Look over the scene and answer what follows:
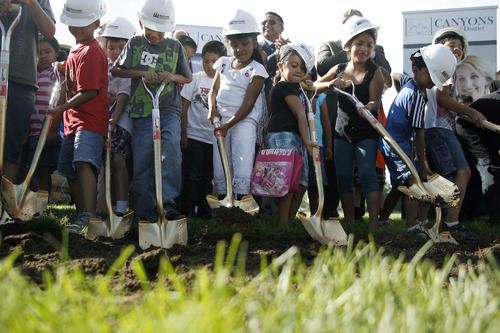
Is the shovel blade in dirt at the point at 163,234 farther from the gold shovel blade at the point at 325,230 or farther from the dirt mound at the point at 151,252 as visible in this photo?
the gold shovel blade at the point at 325,230

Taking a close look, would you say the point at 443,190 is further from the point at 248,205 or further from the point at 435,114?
the point at 248,205

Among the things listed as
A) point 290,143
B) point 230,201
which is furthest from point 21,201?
point 290,143

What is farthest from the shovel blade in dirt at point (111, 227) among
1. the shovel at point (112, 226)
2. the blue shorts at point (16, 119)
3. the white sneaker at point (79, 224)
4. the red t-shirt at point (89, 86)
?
the blue shorts at point (16, 119)

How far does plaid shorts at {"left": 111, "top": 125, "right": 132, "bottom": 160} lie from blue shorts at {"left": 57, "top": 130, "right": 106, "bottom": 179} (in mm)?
372

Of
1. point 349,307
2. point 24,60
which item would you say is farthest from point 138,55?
point 349,307

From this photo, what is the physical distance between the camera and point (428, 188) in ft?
14.2

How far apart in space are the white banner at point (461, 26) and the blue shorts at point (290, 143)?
445 centimetres

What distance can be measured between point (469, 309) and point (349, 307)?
0.37m

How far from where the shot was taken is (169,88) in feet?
14.9

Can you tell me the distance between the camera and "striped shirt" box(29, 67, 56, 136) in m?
5.13

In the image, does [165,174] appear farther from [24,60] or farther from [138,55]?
[24,60]

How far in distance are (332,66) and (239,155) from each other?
6.11 ft

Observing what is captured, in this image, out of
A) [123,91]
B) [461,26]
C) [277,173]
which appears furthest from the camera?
[461,26]

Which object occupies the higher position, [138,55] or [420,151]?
Result: [138,55]
